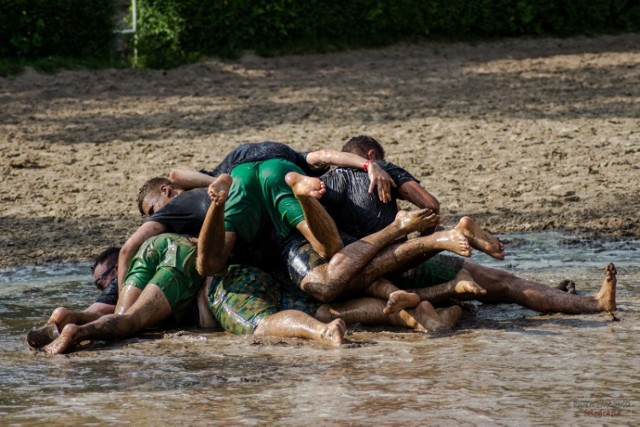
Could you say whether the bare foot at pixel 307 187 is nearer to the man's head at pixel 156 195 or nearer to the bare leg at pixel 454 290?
the bare leg at pixel 454 290

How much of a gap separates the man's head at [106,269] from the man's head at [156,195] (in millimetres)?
358

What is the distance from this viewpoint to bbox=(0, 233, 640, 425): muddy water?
5.53m

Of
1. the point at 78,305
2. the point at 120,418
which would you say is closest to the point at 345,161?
the point at 78,305

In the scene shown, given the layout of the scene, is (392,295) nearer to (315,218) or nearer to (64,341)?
(315,218)

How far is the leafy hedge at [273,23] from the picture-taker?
55.6 ft

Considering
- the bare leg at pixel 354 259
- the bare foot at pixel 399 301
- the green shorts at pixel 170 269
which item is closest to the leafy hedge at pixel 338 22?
the green shorts at pixel 170 269

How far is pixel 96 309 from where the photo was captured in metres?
7.75

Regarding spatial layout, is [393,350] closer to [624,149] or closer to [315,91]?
[624,149]

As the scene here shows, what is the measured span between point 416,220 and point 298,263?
75cm

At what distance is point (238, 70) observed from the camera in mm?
17000

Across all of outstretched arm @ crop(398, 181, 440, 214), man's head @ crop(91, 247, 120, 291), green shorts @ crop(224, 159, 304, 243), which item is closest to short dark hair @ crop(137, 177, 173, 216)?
man's head @ crop(91, 247, 120, 291)


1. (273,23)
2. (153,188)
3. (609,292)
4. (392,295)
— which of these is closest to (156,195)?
(153,188)

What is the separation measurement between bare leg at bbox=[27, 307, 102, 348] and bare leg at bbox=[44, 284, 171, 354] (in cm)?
7

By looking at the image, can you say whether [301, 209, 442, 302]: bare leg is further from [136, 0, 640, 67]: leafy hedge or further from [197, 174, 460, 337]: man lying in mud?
[136, 0, 640, 67]: leafy hedge
